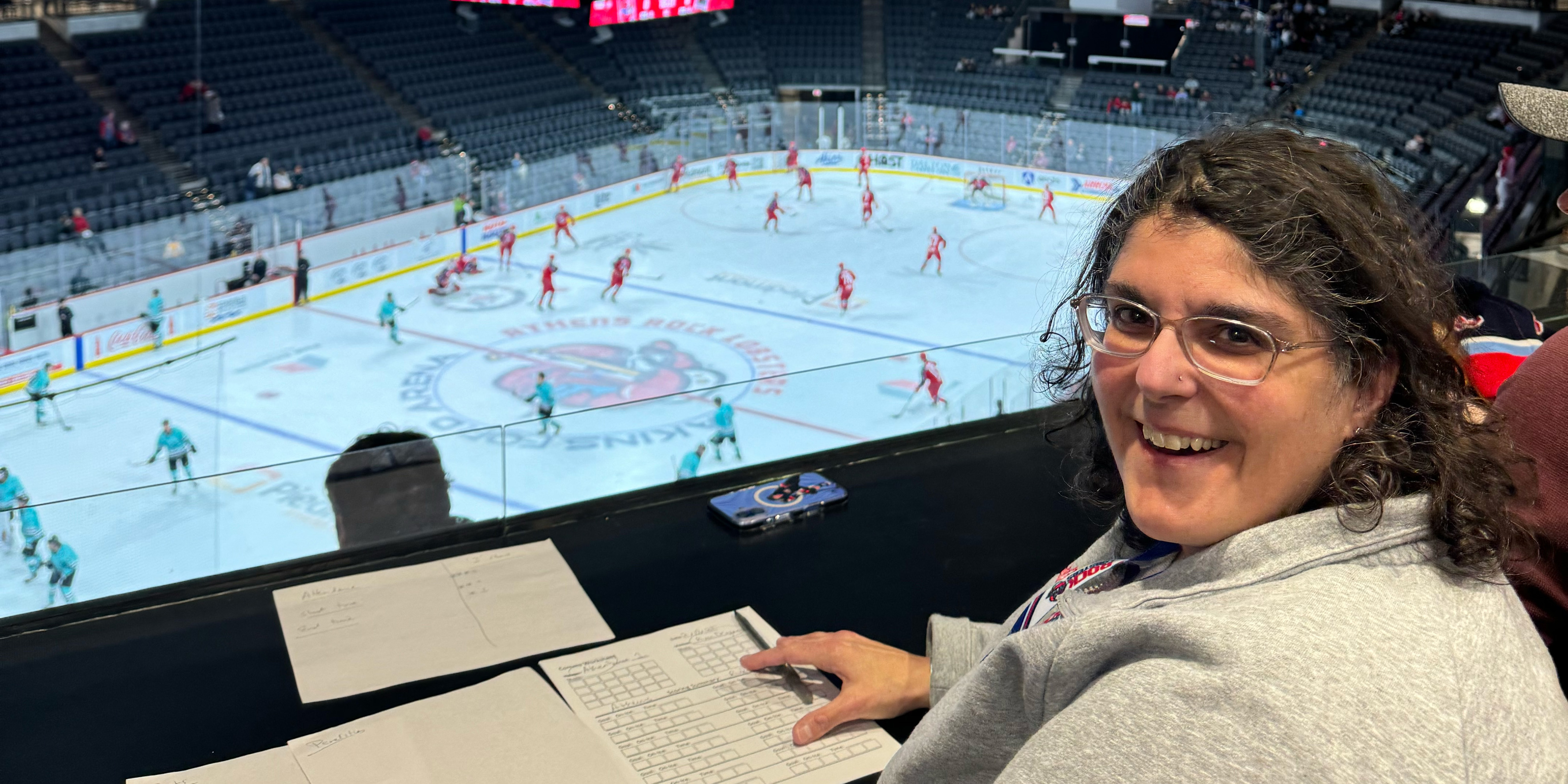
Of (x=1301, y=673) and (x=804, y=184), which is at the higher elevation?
(x=1301, y=673)

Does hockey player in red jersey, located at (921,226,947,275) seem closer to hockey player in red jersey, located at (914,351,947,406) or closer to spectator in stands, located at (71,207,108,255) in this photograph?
spectator in stands, located at (71,207,108,255)

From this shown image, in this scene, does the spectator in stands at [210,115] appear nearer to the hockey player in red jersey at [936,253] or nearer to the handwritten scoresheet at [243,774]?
the hockey player in red jersey at [936,253]

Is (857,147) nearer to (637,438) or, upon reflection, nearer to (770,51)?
(770,51)

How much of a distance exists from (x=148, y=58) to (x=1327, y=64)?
73.5 feet

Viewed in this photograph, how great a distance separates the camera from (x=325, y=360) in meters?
15.1

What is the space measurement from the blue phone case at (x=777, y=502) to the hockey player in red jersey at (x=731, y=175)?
22494 millimetres

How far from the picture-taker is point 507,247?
19312 mm

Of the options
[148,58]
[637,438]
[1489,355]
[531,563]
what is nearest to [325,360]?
[148,58]

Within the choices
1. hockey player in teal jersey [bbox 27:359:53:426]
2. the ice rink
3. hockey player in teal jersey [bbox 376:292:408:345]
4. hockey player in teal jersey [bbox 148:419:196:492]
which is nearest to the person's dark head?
the ice rink

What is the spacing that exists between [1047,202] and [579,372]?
10.9m

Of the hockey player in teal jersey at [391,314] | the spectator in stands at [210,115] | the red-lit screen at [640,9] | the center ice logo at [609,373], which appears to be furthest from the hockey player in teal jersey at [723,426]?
the red-lit screen at [640,9]

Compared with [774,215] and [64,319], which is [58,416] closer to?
[64,319]

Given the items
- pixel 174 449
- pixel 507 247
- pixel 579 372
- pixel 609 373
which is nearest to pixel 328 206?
pixel 507 247

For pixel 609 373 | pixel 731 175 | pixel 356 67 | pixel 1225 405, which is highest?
pixel 356 67
